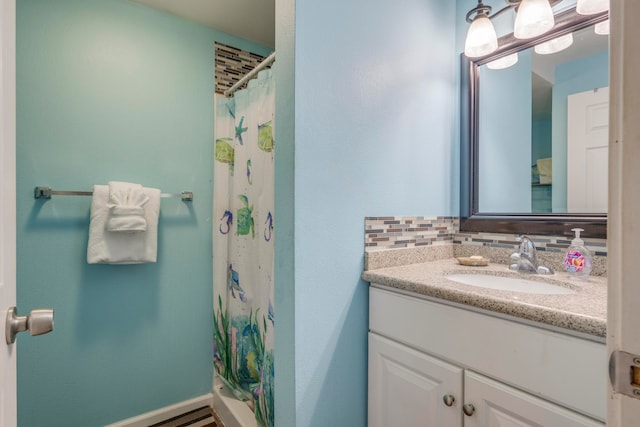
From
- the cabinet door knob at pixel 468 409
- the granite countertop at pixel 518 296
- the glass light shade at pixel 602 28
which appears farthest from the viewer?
the glass light shade at pixel 602 28

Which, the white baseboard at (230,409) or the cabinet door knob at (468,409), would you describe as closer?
the cabinet door knob at (468,409)

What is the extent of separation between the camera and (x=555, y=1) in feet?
3.73

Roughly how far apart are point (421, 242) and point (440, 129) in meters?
0.51

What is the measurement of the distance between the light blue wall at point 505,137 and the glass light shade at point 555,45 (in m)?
0.04

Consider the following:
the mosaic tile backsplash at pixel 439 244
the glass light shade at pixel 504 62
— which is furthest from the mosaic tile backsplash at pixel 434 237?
the glass light shade at pixel 504 62

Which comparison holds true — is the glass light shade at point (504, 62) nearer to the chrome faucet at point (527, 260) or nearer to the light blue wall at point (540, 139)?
the light blue wall at point (540, 139)

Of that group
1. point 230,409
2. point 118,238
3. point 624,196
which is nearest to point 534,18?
point 624,196

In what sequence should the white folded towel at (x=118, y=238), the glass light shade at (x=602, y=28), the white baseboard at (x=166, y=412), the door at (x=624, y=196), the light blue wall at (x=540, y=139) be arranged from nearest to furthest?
the door at (x=624, y=196)
the glass light shade at (x=602, y=28)
the light blue wall at (x=540, y=139)
the white folded towel at (x=118, y=238)
the white baseboard at (x=166, y=412)
